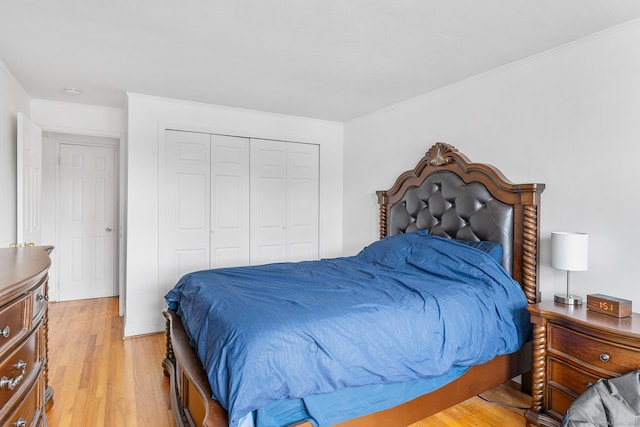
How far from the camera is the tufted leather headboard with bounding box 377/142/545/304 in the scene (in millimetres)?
2658

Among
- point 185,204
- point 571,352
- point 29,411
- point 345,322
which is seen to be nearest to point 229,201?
point 185,204

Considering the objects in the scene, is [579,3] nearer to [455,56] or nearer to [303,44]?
[455,56]

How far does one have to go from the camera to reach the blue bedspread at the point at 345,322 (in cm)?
159

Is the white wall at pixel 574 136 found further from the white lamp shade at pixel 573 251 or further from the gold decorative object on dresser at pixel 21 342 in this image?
the gold decorative object on dresser at pixel 21 342

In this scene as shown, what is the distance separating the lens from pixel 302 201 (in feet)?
15.8

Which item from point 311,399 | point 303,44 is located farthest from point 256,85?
point 311,399

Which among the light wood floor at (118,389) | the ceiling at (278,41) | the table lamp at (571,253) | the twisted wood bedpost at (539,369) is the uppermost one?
the ceiling at (278,41)

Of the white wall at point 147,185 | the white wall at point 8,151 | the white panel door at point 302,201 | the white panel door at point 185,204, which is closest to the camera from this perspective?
the white wall at point 8,151

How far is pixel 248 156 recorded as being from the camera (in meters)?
4.42

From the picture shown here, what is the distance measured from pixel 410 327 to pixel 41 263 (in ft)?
5.94

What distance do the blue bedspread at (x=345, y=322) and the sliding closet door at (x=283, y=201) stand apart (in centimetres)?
162

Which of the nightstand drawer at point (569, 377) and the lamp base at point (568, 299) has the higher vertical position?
the lamp base at point (568, 299)

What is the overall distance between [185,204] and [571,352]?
3594 mm

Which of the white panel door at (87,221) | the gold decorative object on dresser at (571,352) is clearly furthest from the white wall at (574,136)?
the white panel door at (87,221)
